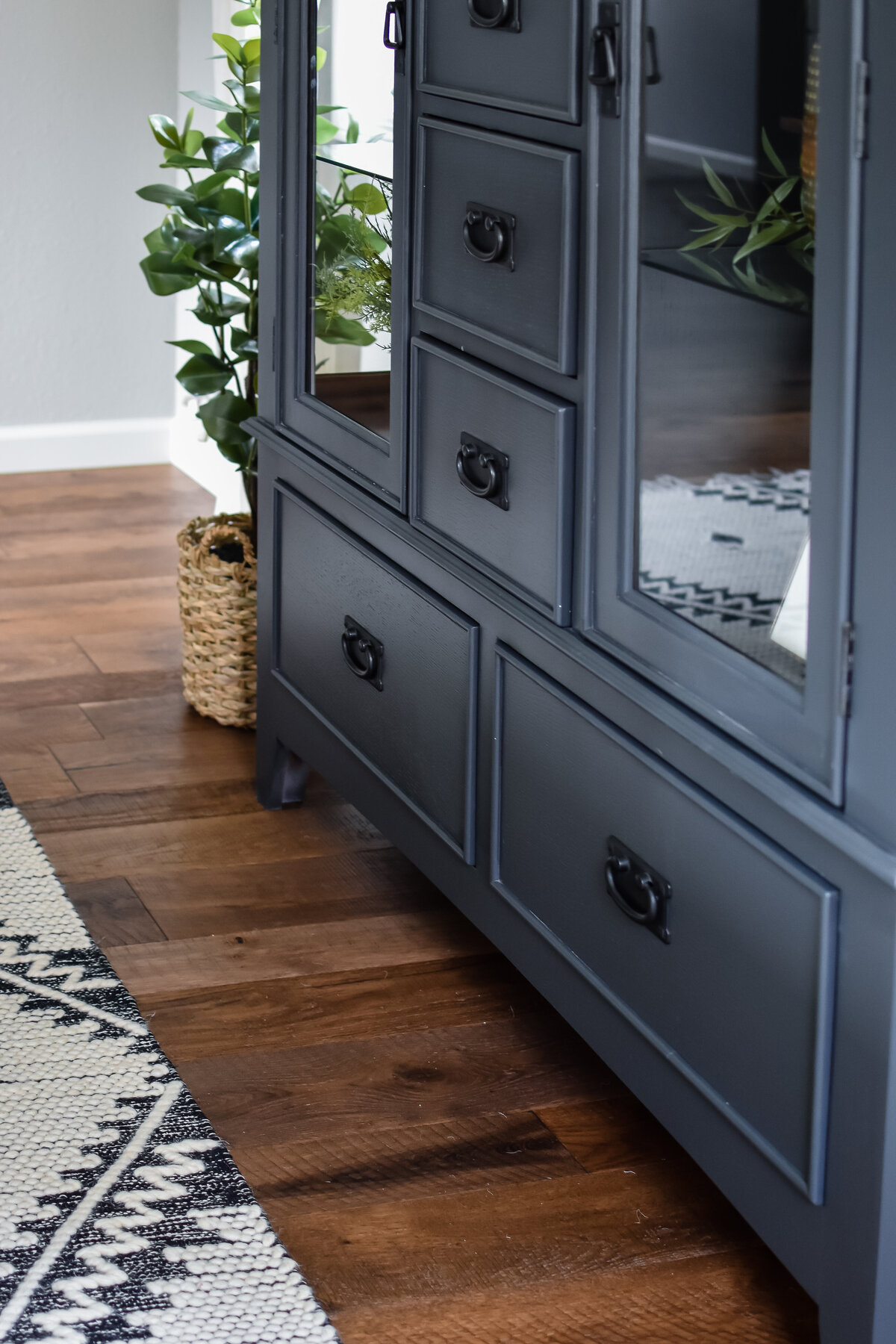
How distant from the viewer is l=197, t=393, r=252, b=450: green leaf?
238cm

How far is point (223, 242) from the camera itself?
2.31 metres

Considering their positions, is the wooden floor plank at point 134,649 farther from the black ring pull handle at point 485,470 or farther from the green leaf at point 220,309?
the black ring pull handle at point 485,470

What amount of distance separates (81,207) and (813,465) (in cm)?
301

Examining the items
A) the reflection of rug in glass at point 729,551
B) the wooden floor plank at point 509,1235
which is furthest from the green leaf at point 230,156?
the wooden floor plank at point 509,1235

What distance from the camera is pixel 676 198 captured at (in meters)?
1.18

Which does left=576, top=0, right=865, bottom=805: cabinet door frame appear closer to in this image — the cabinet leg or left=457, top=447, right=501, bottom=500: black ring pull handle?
left=457, top=447, right=501, bottom=500: black ring pull handle

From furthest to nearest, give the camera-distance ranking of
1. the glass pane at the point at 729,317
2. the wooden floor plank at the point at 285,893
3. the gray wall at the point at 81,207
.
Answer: the gray wall at the point at 81,207, the wooden floor plank at the point at 285,893, the glass pane at the point at 729,317

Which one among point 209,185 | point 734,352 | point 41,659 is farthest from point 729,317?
point 41,659

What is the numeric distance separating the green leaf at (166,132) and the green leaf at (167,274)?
7.1 inches

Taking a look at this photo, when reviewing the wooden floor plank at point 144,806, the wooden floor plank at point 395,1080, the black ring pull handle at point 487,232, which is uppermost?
the black ring pull handle at point 487,232

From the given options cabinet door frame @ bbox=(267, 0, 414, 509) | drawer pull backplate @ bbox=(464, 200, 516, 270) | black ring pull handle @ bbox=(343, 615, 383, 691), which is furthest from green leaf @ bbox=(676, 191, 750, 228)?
black ring pull handle @ bbox=(343, 615, 383, 691)

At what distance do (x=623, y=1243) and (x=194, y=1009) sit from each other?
548mm

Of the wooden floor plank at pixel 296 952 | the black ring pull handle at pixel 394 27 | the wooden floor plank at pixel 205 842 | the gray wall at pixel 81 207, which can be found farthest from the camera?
the gray wall at pixel 81 207

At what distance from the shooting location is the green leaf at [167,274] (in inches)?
94.0
